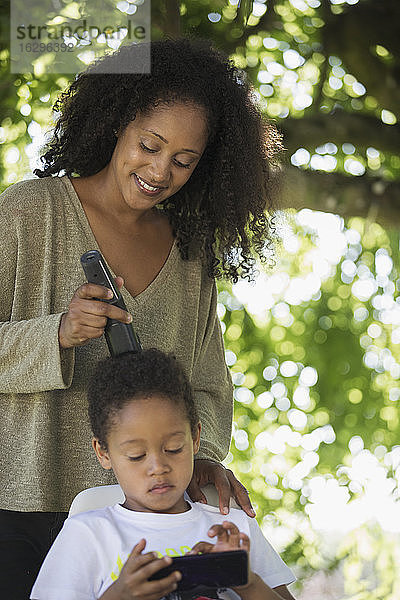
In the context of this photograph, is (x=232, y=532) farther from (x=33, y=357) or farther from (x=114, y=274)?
(x=114, y=274)

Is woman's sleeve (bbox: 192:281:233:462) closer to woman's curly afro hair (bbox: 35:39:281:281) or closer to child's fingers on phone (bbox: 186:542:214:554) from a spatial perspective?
woman's curly afro hair (bbox: 35:39:281:281)

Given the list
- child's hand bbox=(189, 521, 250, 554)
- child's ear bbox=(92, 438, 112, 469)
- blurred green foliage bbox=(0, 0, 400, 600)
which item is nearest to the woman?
child's ear bbox=(92, 438, 112, 469)

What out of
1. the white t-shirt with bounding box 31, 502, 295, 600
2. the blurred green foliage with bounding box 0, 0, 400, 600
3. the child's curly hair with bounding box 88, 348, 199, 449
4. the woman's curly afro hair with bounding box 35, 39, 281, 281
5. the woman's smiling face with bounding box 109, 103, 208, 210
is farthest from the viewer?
the blurred green foliage with bounding box 0, 0, 400, 600

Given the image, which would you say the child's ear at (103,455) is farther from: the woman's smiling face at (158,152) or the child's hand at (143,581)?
the woman's smiling face at (158,152)

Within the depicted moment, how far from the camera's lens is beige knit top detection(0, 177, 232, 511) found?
164 cm

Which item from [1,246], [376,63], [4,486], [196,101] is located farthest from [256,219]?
[376,63]

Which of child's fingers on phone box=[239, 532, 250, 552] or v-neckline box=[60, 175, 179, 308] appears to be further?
v-neckline box=[60, 175, 179, 308]

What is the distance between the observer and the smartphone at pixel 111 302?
153 cm

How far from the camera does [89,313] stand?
1481mm

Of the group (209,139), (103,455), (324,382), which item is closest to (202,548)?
(103,455)

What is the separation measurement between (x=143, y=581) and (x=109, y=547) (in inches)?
7.1

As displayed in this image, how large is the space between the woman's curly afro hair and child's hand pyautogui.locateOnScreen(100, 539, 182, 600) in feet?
2.76

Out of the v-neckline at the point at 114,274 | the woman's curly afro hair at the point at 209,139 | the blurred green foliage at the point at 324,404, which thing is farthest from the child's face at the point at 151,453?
the blurred green foliage at the point at 324,404

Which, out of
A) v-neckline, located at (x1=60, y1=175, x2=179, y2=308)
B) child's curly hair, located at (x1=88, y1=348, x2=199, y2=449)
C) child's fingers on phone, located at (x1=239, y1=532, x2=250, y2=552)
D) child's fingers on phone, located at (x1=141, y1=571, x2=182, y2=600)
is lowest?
child's fingers on phone, located at (x1=141, y1=571, x2=182, y2=600)
